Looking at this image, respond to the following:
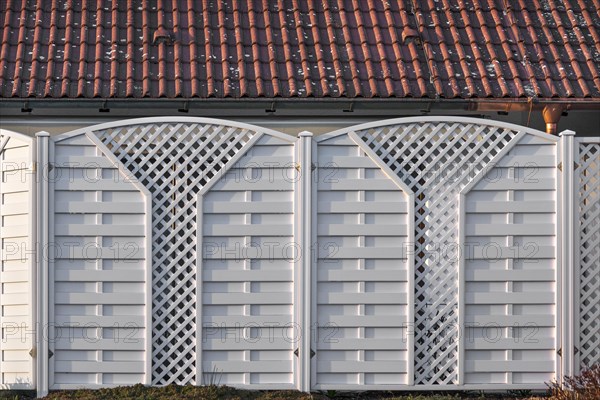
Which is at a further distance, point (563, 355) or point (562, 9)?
point (562, 9)

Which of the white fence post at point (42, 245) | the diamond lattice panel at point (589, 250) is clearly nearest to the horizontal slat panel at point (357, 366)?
the diamond lattice panel at point (589, 250)

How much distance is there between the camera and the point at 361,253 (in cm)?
831

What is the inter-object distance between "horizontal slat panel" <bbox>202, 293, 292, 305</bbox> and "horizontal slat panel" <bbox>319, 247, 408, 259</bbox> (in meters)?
0.48

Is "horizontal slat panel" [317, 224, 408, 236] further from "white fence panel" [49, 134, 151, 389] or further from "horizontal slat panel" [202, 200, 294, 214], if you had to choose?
"white fence panel" [49, 134, 151, 389]

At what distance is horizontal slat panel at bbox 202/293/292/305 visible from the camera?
27.0 feet

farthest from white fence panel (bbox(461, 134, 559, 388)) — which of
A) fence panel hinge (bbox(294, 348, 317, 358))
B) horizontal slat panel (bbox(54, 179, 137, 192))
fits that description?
horizontal slat panel (bbox(54, 179, 137, 192))

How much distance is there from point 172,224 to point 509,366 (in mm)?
3159

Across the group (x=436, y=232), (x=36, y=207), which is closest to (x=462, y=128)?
(x=436, y=232)

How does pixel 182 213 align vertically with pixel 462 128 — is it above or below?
below

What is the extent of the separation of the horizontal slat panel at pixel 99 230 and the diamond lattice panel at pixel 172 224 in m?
0.16

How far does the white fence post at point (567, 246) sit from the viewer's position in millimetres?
8469

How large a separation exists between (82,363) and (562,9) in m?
7.46

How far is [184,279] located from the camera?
27.0 ft

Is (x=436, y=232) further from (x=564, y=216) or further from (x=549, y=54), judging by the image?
(x=549, y=54)
